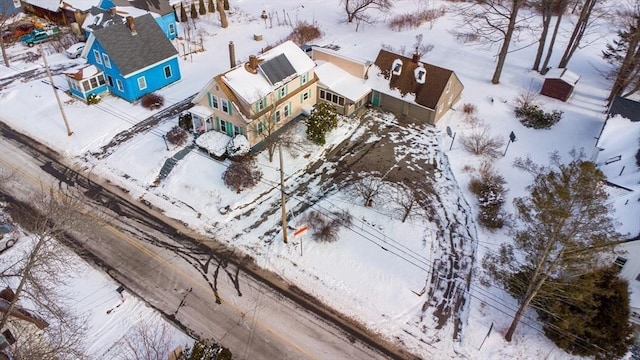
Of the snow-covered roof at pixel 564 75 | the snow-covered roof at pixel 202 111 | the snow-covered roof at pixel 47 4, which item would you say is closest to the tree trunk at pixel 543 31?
the snow-covered roof at pixel 564 75

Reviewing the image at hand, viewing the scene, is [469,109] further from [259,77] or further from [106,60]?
[106,60]

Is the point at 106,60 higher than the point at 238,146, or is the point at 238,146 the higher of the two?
the point at 106,60

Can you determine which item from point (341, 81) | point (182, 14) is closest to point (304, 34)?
point (341, 81)

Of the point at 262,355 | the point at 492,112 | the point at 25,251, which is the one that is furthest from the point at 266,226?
the point at 492,112

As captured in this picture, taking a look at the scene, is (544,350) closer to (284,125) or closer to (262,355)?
(262,355)

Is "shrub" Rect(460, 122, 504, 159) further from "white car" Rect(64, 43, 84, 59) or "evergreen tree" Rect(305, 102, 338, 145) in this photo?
"white car" Rect(64, 43, 84, 59)

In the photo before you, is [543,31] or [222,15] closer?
[543,31]

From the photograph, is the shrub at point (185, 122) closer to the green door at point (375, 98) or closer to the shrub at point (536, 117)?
the green door at point (375, 98)

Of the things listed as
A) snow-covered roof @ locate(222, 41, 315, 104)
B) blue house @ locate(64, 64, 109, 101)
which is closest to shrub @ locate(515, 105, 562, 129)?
snow-covered roof @ locate(222, 41, 315, 104)
